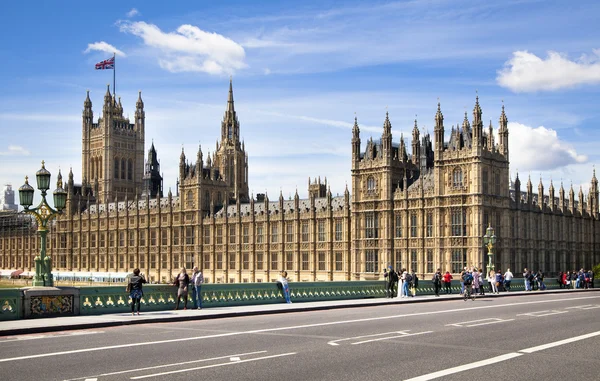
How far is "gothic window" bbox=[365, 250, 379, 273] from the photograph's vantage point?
73438 mm

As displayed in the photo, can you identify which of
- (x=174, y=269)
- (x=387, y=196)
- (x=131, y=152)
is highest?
(x=131, y=152)

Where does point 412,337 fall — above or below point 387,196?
below

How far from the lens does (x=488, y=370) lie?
50.0 ft

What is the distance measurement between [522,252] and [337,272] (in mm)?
20094

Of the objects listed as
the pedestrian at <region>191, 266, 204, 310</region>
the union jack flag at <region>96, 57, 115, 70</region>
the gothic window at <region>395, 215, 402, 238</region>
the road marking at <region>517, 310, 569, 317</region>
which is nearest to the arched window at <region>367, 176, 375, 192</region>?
the gothic window at <region>395, 215, 402, 238</region>

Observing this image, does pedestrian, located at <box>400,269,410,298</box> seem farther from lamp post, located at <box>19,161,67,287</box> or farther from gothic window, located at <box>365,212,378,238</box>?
gothic window, located at <box>365,212,378,238</box>

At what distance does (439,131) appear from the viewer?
6912cm

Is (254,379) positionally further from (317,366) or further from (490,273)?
(490,273)

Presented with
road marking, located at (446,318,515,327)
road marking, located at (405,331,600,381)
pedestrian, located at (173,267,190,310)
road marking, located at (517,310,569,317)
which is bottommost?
road marking, located at (517,310,569,317)

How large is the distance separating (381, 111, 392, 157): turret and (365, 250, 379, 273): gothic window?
971 centimetres

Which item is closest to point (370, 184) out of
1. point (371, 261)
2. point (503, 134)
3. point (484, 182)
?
point (371, 261)

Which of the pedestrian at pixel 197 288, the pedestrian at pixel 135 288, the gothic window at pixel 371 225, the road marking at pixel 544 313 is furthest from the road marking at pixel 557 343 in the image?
the gothic window at pixel 371 225

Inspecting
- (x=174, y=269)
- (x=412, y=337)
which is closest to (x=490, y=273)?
(x=412, y=337)

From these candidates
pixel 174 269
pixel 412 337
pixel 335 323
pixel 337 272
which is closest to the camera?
pixel 412 337
